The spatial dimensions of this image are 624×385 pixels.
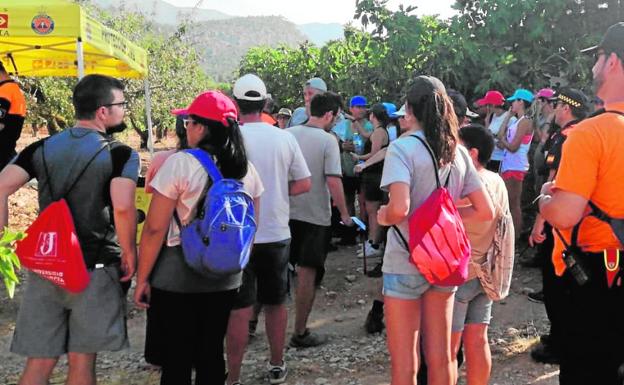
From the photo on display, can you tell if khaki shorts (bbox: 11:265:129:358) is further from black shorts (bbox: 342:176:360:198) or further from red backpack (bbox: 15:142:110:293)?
black shorts (bbox: 342:176:360:198)

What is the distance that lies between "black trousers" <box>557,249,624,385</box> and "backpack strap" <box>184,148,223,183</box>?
5.36 feet

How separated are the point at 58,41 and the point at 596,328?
23.7 ft

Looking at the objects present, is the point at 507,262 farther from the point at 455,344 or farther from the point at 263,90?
the point at 263,90

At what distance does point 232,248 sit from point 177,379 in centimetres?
73

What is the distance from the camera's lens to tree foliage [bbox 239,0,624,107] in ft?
25.5

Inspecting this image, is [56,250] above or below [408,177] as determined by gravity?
below

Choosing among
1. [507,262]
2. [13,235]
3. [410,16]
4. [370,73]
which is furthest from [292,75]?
[13,235]

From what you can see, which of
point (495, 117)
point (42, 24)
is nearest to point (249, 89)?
point (42, 24)

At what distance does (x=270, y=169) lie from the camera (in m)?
4.01

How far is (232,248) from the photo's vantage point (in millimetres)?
2916

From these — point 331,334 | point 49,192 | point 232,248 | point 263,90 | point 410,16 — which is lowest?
point 331,334

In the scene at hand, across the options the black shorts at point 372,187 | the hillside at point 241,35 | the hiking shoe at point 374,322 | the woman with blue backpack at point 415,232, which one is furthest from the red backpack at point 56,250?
the hillside at point 241,35

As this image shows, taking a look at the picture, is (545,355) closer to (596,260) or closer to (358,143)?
(596,260)

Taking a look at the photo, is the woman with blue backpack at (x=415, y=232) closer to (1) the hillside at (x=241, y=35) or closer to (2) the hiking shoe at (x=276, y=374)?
(2) the hiking shoe at (x=276, y=374)
